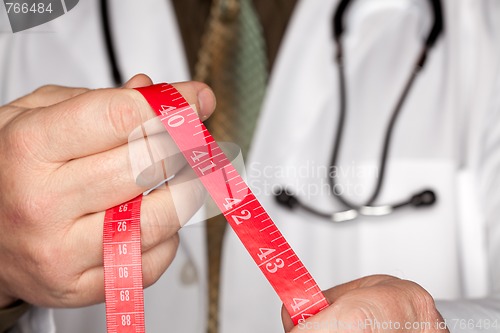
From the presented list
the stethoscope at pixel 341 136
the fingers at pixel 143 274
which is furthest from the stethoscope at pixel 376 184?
the fingers at pixel 143 274

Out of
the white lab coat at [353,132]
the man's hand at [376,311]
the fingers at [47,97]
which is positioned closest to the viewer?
the man's hand at [376,311]

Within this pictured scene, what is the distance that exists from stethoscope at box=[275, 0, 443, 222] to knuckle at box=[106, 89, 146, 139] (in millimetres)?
391

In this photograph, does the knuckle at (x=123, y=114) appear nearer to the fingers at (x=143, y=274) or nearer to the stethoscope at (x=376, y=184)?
the fingers at (x=143, y=274)

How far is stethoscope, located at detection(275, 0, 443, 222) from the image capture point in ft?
2.68

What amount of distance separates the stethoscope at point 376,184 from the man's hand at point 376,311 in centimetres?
34

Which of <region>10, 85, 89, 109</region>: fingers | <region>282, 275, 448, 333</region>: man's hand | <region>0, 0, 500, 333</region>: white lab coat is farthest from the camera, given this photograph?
<region>0, 0, 500, 333</region>: white lab coat

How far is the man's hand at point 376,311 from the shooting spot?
1.33ft

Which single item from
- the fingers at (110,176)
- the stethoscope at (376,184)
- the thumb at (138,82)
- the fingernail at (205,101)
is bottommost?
the stethoscope at (376,184)

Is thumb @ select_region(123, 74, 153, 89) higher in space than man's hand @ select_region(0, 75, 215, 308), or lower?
higher

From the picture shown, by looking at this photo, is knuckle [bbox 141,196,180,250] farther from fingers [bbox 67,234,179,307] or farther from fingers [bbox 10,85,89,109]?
fingers [bbox 10,85,89,109]

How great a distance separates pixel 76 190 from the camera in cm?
46

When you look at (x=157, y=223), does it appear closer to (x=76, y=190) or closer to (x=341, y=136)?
(x=76, y=190)

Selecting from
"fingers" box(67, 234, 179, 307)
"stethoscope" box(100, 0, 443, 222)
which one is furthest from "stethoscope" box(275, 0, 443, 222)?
"fingers" box(67, 234, 179, 307)

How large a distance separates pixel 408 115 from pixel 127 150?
53 centimetres
